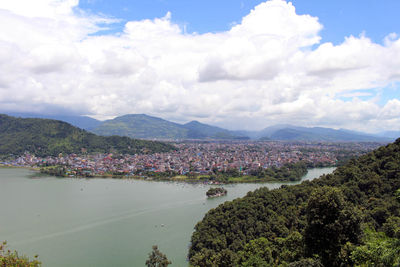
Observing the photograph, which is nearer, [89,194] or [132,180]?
[89,194]

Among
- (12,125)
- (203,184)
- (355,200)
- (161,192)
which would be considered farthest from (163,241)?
(12,125)

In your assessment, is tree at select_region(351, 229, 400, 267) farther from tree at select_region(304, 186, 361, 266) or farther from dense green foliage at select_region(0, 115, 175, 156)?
dense green foliage at select_region(0, 115, 175, 156)

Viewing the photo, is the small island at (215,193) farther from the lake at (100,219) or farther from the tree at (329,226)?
the tree at (329,226)

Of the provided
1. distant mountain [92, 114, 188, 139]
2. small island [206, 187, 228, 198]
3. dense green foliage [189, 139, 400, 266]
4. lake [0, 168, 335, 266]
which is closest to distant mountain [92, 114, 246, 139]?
distant mountain [92, 114, 188, 139]

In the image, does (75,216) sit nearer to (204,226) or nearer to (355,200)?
(204,226)

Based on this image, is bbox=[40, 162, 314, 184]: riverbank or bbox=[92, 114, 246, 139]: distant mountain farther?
bbox=[92, 114, 246, 139]: distant mountain

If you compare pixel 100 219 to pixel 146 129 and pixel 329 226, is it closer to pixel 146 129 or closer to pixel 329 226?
pixel 329 226
